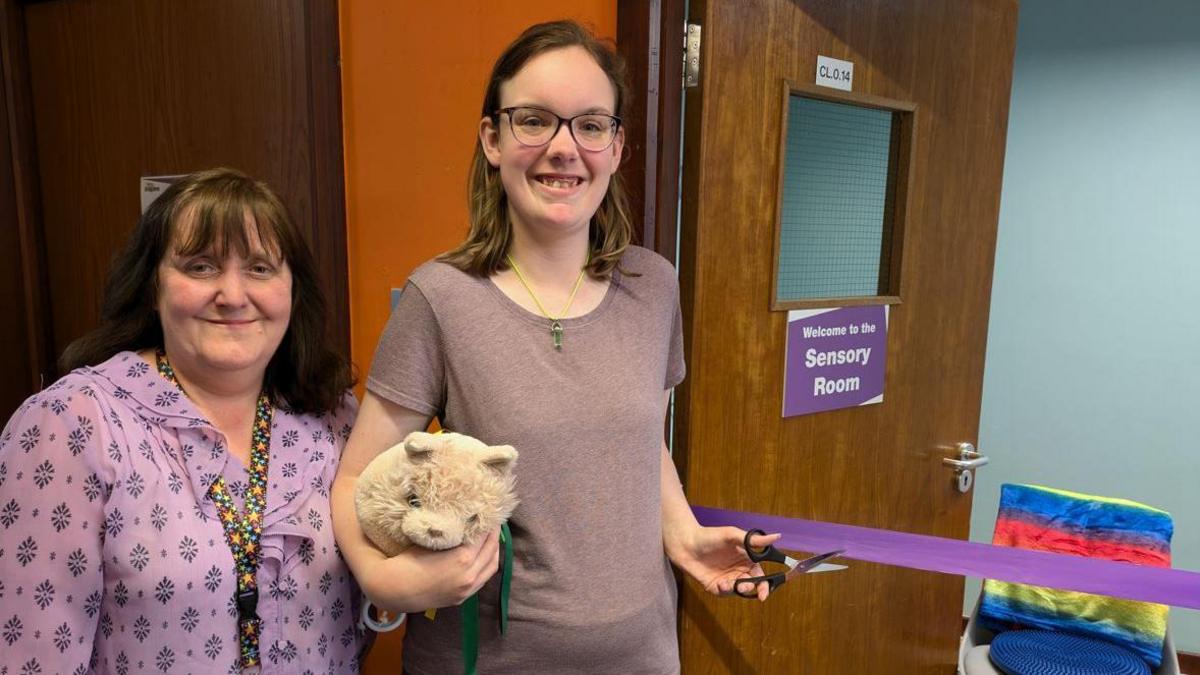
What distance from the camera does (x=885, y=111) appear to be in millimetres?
1727

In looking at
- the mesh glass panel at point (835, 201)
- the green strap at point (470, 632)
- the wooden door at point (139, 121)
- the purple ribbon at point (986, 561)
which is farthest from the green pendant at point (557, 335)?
the wooden door at point (139, 121)

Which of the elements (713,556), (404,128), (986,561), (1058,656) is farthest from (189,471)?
(1058,656)

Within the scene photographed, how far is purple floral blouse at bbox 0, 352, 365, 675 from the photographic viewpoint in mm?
872

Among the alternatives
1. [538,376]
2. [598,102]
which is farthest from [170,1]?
[538,376]

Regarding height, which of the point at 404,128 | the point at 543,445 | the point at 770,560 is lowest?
the point at 770,560

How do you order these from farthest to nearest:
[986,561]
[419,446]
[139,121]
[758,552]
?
[139,121] → [986,561] → [758,552] → [419,446]

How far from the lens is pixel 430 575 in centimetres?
88

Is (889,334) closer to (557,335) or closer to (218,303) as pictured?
(557,335)

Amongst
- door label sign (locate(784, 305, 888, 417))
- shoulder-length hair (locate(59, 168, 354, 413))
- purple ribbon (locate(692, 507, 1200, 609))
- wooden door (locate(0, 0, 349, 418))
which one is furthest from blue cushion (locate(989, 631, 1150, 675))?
wooden door (locate(0, 0, 349, 418))

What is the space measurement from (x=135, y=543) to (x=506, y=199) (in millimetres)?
643

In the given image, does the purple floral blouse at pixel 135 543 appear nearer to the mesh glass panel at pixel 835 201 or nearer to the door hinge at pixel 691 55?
the door hinge at pixel 691 55

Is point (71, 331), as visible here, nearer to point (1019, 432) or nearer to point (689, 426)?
point (689, 426)

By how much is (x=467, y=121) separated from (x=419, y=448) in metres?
0.99

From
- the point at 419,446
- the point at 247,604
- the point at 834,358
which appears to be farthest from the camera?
the point at 834,358
